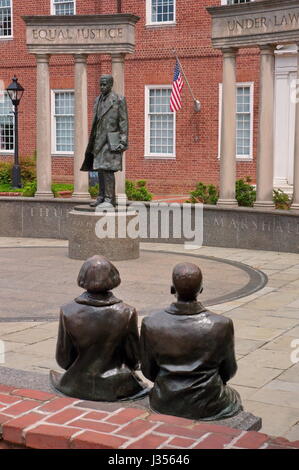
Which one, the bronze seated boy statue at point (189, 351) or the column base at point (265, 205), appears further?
the column base at point (265, 205)

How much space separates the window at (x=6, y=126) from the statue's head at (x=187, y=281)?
1035 inches

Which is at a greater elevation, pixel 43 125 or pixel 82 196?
pixel 43 125

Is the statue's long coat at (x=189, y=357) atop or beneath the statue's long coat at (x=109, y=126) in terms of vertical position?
beneath

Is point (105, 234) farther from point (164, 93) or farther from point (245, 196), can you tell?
point (164, 93)

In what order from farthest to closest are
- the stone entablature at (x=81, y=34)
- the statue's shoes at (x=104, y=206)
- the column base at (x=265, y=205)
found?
the stone entablature at (x=81, y=34) < the column base at (x=265, y=205) < the statue's shoes at (x=104, y=206)

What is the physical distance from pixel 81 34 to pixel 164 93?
9.66 m

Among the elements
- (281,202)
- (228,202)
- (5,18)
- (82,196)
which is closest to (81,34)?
(82,196)

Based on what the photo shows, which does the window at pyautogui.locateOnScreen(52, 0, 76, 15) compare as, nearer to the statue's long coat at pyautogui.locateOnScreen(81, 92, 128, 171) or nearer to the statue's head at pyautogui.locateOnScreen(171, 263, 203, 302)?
the statue's long coat at pyautogui.locateOnScreen(81, 92, 128, 171)

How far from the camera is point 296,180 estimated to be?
51.5ft

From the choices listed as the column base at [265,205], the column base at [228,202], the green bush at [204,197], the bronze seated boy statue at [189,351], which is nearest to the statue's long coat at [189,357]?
the bronze seated boy statue at [189,351]

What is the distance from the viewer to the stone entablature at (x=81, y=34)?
17.0 m

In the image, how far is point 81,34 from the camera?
17.5 metres

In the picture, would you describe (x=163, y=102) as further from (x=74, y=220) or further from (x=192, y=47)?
(x=74, y=220)
